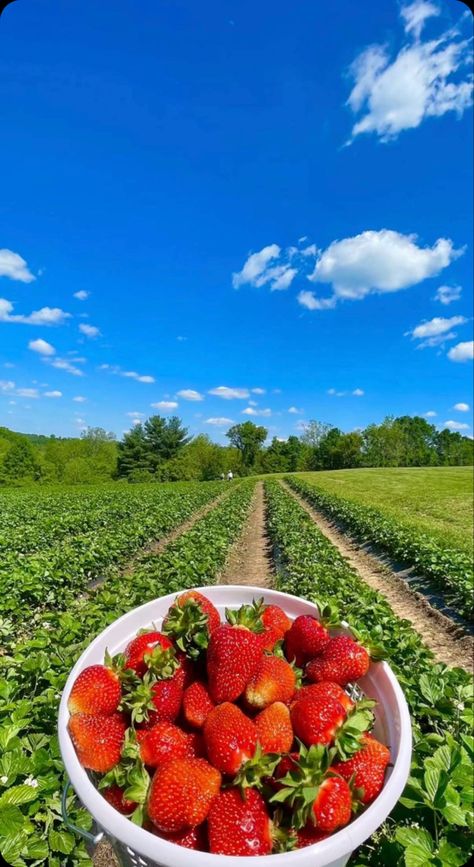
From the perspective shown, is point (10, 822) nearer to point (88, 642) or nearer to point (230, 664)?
point (230, 664)

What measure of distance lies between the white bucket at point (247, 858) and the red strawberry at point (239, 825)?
14 centimetres

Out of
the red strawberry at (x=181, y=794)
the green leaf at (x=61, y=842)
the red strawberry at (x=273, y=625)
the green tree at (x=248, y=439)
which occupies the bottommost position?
the green leaf at (x=61, y=842)

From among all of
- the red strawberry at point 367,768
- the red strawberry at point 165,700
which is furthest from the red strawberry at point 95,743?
the red strawberry at point 367,768

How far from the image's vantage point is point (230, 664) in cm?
132

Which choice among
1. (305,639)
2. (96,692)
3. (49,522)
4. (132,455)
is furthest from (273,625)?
(132,455)

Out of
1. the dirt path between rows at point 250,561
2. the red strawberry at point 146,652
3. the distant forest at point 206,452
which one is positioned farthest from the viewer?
the distant forest at point 206,452

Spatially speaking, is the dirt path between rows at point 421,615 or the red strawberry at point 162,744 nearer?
the red strawberry at point 162,744

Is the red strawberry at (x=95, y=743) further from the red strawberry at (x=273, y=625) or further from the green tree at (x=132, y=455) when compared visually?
the green tree at (x=132, y=455)

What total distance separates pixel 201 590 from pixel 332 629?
614 millimetres

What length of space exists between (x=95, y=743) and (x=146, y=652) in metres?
0.31

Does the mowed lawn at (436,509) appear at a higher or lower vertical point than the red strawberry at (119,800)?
lower

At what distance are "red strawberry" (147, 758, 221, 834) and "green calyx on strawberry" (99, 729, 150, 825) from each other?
24 millimetres

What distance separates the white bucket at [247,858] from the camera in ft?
2.77

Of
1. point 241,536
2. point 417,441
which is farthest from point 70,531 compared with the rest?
point 417,441
